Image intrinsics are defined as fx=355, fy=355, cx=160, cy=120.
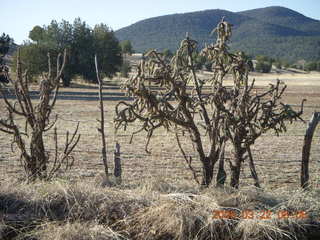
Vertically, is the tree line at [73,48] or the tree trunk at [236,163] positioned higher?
the tree line at [73,48]

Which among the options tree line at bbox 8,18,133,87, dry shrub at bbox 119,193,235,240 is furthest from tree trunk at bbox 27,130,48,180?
tree line at bbox 8,18,133,87

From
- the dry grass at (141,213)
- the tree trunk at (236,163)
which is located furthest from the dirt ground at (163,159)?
the tree trunk at (236,163)

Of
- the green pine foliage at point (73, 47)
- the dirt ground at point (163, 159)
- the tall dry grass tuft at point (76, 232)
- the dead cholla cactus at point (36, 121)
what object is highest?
the green pine foliage at point (73, 47)

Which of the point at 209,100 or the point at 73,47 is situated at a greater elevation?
the point at 73,47

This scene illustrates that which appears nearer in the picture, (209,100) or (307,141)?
(209,100)

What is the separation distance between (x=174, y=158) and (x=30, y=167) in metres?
4.26

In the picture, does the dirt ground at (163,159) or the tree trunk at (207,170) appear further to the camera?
the dirt ground at (163,159)

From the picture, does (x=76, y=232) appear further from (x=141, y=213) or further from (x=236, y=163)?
(x=236, y=163)

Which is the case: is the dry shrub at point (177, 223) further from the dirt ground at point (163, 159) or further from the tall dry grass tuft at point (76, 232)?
the dirt ground at point (163, 159)

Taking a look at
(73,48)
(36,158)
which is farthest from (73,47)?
(36,158)

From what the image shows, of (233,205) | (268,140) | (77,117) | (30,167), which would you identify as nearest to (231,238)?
(233,205)
